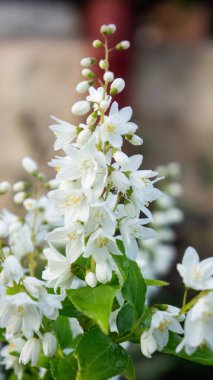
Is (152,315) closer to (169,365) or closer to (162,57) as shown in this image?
(169,365)

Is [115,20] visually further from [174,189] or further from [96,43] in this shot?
[96,43]

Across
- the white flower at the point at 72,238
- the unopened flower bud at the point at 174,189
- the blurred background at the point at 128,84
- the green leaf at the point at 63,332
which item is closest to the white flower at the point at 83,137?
the white flower at the point at 72,238

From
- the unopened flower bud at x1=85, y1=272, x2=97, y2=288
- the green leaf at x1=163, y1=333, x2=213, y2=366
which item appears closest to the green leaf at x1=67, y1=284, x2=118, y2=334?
the unopened flower bud at x1=85, y1=272, x2=97, y2=288

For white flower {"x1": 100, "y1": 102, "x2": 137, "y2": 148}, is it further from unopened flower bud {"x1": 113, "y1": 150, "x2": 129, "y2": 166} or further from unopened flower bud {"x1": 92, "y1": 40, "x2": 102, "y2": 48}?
unopened flower bud {"x1": 92, "y1": 40, "x2": 102, "y2": 48}

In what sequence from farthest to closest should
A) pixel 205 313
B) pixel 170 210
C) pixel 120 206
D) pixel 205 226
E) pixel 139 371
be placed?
1. pixel 205 226
2. pixel 139 371
3. pixel 170 210
4. pixel 120 206
5. pixel 205 313

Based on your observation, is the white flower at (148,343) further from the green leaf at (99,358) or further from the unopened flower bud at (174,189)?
the unopened flower bud at (174,189)

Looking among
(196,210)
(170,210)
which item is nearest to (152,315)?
(170,210)
